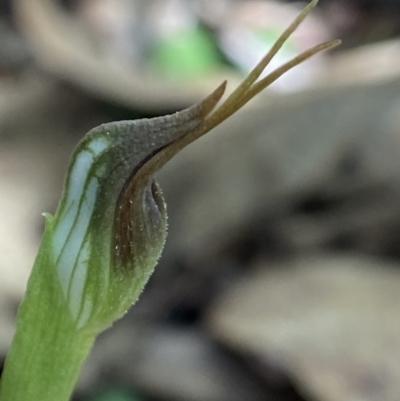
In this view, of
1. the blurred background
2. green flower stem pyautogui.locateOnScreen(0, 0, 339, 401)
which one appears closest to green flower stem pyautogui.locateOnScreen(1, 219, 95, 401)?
green flower stem pyautogui.locateOnScreen(0, 0, 339, 401)

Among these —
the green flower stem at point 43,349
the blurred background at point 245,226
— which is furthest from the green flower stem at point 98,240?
the blurred background at point 245,226

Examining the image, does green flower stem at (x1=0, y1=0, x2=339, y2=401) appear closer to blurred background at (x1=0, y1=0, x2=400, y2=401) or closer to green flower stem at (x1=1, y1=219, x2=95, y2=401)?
green flower stem at (x1=1, y1=219, x2=95, y2=401)

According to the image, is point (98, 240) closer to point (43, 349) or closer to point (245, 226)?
point (43, 349)

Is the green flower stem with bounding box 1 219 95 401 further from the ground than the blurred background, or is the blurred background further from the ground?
the blurred background

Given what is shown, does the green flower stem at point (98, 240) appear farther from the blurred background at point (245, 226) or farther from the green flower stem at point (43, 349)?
the blurred background at point (245, 226)


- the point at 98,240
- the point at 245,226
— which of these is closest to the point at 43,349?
the point at 98,240

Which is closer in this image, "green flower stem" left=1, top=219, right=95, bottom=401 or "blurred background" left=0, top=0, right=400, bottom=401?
"green flower stem" left=1, top=219, right=95, bottom=401
